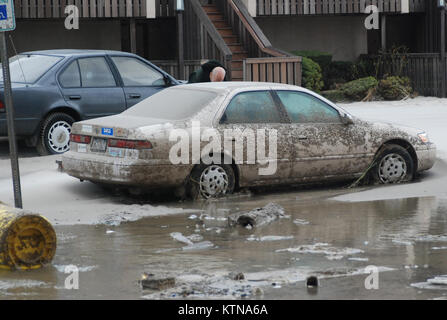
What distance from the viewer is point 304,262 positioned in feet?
27.6

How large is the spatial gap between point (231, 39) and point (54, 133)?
954cm

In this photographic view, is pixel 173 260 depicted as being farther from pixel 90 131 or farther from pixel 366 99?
pixel 366 99

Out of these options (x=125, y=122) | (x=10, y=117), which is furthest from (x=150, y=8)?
(x=10, y=117)

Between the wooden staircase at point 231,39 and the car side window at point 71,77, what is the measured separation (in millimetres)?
7284

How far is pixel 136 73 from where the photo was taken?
15961 millimetres

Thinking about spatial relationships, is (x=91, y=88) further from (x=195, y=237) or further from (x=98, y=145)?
(x=195, y=237)

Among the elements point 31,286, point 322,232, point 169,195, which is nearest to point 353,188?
point 169,195

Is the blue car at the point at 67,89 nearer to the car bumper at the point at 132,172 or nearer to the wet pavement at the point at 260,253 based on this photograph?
the car bumper at the point at 132,172

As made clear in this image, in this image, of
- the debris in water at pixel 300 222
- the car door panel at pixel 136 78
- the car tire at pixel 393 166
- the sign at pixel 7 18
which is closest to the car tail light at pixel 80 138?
the sign at pixel 7 18

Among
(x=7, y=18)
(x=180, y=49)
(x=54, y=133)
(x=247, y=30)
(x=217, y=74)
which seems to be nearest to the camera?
(x=7, y=18)

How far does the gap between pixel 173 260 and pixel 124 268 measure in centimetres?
50

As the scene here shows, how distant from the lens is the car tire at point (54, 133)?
15.0m

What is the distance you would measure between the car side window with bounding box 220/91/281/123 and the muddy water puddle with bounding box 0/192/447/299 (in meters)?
1.02

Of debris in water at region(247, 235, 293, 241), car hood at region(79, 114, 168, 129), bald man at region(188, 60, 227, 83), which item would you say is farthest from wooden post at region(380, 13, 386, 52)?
debris in water at region(247, 235, 293, 241)
